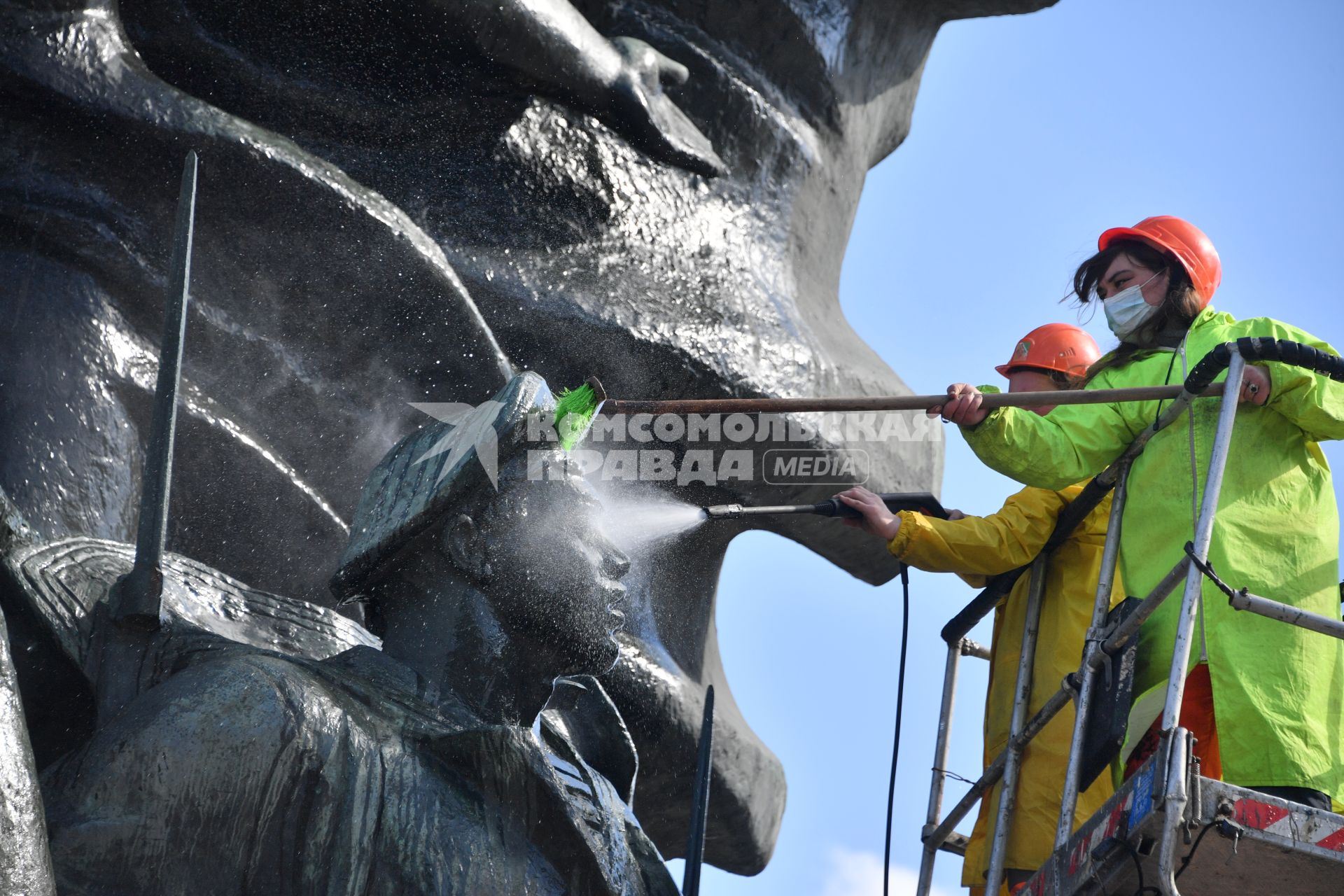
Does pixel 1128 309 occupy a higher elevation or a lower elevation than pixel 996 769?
higher

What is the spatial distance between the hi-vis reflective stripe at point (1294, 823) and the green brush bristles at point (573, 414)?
2.11 metres

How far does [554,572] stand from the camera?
16.7 feet

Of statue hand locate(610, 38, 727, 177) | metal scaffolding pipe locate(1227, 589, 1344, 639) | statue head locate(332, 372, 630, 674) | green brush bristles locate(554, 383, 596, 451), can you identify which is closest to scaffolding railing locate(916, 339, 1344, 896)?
metal scaffolding pipe locate(1227, 589, 1344, 639)

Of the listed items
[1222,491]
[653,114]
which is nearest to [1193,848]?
[1222,491]

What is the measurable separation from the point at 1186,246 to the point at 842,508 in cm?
139

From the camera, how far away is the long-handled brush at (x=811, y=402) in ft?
17.1

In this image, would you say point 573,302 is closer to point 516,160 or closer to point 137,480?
point 516,160

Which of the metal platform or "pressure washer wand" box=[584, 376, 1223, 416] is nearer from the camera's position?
the metal platform

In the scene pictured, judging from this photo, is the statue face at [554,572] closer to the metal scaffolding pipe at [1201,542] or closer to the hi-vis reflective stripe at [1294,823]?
the metal scaffolding pipe at [1201,542]

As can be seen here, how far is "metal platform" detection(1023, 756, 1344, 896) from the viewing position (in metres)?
4.05

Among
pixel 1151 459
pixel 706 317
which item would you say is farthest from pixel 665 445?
pixel 1151 459

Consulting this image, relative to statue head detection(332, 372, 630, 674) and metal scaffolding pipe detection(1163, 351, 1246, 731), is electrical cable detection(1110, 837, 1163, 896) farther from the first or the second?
statue head detection(332, 372, 630, 674)

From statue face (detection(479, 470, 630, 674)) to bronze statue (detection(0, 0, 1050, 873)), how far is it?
1572mm

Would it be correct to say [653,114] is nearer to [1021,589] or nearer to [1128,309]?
[1128,309]
